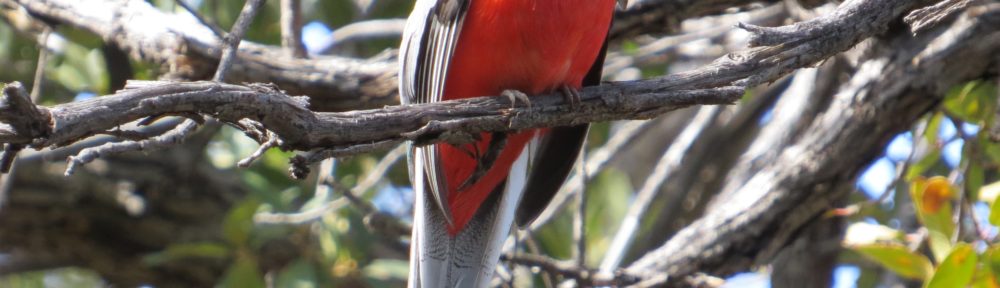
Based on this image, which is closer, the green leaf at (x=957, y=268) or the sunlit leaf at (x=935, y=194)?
the green leaf at (x=957, y=268)

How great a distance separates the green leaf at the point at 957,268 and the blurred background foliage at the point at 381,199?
0.77 feet

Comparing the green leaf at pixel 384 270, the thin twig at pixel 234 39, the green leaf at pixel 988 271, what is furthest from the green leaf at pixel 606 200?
the thin twig at pixel 234 39

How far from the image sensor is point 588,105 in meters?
3.37

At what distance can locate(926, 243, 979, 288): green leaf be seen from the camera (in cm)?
367

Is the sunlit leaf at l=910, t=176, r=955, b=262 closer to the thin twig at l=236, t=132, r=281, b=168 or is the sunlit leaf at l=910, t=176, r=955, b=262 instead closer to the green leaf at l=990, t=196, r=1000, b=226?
the green leaf at l=990, t=196, r=1000, b=226

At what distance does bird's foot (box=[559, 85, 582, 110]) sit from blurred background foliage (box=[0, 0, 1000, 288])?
1.31 meters

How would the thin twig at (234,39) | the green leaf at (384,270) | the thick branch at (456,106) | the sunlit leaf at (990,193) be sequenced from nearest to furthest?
the thick branch at (456,106)
the thin twig at (234,39)
the sunlit leaf at (990,193)
the green leaf at (384,270)

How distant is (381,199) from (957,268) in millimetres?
3377

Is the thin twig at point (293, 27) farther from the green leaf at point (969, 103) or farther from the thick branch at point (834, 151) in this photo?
the green leaf at point (969, 103)

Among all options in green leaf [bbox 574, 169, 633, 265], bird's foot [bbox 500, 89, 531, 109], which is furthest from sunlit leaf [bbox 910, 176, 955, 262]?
green leaf [bbox 574, 169, 633, 265]

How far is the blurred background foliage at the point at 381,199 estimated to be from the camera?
432cm

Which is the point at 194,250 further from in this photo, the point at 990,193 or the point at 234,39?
the point at 990,193

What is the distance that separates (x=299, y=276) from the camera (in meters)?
5.11

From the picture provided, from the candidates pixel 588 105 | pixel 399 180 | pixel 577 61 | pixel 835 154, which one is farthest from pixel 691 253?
pixel 399 180
